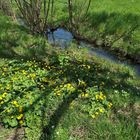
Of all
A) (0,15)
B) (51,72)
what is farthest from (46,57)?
(0,15)

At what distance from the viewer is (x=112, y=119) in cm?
689

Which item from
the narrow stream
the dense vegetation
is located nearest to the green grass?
the narrow stream

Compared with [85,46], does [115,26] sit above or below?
above

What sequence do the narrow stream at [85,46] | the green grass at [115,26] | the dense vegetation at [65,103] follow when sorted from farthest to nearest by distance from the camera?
the green grass at [115,26] → the narrow stream at [85,46] → the dense vegetation at [65,103]

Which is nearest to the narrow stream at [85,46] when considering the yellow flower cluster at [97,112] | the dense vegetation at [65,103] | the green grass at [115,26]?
the green grass at [115,26]

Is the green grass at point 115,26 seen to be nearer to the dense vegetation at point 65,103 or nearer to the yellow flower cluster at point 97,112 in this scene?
the dense vegetation at point 65,103

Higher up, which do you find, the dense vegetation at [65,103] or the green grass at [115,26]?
the dense vegetation at [65,103]

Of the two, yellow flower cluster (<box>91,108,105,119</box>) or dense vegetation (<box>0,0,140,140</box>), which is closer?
dense vegetation (<box>0,0,140,140</box>)

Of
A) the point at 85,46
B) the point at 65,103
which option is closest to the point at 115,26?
the point at 85,46

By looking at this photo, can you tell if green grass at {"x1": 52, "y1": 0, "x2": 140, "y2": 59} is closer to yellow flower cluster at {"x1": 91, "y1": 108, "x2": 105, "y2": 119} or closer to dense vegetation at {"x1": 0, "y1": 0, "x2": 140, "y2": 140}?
dense vegetation at {"x1": 0, "y1": 0, "x2": 140, "y2": 140}

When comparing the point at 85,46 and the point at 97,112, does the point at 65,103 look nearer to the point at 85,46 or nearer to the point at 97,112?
the point at 97,112

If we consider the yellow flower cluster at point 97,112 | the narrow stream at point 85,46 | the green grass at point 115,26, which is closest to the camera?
the yellow flower cluster at point 97,112

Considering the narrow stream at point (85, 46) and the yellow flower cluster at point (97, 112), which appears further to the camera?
the narrow stream at point (85, 46)

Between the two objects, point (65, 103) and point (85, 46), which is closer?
point (65, 103)
